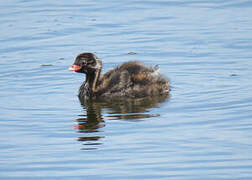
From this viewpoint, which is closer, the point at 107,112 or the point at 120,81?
the point at 107,112

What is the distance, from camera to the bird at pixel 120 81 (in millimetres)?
13461

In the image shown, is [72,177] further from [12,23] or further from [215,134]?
[12,23]

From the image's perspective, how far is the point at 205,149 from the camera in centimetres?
952

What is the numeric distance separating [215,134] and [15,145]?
2912 mm

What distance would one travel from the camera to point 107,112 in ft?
40.1

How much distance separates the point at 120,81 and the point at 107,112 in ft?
4.47

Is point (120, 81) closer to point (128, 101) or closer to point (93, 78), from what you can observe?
point (128, 101)

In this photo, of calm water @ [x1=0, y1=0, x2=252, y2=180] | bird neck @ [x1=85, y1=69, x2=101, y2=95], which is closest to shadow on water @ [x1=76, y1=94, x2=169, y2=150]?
calm water @ [x1=0, y1=0, x2=252, y2=180]

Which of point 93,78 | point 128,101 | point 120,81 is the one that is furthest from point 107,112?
point 93,78

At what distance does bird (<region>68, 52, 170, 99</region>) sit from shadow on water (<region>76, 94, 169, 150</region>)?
153 millimetres

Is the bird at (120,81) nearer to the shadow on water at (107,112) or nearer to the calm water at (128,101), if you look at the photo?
the shadow on water at (107,112)

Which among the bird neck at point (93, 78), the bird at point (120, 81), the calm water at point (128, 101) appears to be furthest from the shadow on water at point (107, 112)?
the bird neck at point (93, 78)

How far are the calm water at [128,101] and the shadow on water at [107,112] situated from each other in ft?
0.06

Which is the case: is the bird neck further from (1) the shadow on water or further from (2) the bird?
(1) the shadow on water
